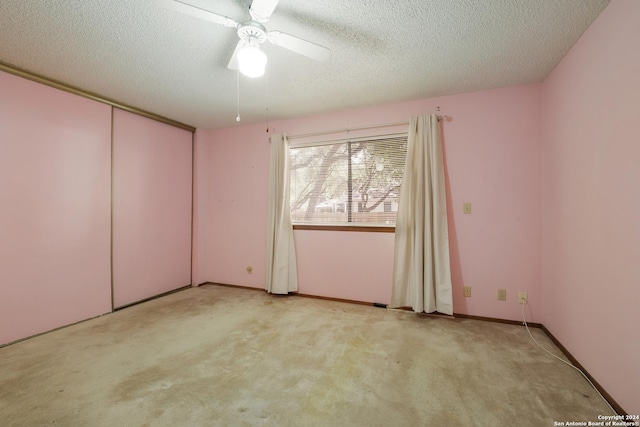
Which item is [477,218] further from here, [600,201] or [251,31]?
[251,31]

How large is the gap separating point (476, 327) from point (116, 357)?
123 inches

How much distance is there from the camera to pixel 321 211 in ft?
11.2

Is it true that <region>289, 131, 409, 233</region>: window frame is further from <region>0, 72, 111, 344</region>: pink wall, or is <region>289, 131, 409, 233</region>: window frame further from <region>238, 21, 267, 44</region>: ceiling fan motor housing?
<region>0, 72, 111, 344</region>: pink wall

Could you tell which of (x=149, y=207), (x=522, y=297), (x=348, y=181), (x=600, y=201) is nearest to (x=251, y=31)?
(x=348, y=181)

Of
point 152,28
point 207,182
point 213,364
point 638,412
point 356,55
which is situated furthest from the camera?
point 207,182

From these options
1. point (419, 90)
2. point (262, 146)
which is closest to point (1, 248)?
point (262, 146)

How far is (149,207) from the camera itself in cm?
339

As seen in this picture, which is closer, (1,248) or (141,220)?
(1,248)

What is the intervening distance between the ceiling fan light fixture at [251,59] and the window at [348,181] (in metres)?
1.85

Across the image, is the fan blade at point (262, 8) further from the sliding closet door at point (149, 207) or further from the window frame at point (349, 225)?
the sliding closet door at point (149, 207)

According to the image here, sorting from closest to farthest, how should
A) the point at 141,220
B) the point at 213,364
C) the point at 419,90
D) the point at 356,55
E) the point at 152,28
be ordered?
the point at 152,28
the point at 213,364
the point at 356,55
the point at 419,90
the point at 141,220

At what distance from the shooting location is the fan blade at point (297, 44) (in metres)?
1.52

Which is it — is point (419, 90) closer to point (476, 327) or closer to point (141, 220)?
point (476, 327)

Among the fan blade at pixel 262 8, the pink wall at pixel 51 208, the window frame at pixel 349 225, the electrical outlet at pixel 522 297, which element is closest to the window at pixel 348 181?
the window frame at pixel 349 225
